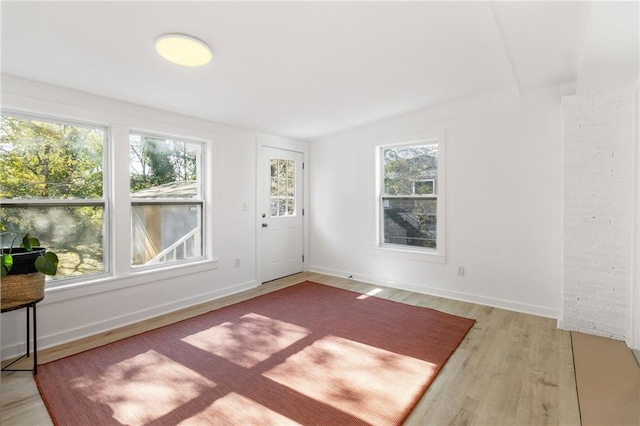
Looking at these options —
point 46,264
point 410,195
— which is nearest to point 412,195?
point 410,195

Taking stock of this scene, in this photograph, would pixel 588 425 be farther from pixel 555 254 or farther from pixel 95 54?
pixel 95 54

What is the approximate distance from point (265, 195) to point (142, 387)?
2952mm

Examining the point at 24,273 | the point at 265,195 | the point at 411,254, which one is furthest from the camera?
the point at 265,195

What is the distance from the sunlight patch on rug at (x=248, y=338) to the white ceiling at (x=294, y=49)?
231 cm

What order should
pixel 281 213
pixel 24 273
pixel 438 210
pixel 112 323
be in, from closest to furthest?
pixel 24 273, pixel 112 323, pixel 438 210, pixel 281 213

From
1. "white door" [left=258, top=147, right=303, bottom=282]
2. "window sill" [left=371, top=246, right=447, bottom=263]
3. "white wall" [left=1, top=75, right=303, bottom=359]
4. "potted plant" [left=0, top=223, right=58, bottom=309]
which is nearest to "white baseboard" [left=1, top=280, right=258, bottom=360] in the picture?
"white wall" [left=1, top=75, right=303, bottom=359]

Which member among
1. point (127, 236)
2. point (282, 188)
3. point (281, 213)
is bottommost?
point (127, 236)

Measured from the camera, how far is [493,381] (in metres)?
2.14

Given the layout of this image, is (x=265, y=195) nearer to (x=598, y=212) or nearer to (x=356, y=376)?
(x=356, y=376)

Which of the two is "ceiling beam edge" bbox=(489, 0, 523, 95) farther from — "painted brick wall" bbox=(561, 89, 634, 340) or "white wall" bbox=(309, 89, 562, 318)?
"painted brick wall" bbox=(561, 89, 634, 340)

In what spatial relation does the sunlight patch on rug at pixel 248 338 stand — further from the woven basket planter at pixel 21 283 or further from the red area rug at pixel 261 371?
the woven basket planter at pixel 21 283

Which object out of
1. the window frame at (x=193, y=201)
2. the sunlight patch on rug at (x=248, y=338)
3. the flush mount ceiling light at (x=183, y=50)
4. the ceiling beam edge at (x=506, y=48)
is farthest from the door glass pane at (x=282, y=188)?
the ceiling beam edge at (x=506, y=48)

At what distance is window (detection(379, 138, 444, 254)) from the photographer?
13.5ft

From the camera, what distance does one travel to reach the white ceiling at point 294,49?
1.97 m
